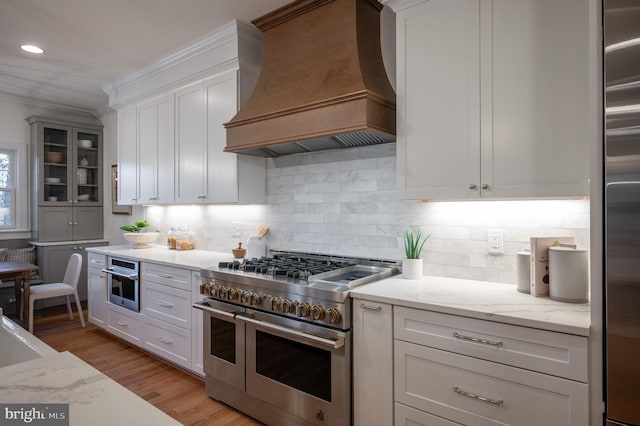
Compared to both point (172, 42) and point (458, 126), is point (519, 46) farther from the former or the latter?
point (172, 42)

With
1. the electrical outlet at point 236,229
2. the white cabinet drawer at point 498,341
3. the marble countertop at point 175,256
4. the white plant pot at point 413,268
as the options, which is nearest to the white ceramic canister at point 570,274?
the white cabinet drawer at point 498,341

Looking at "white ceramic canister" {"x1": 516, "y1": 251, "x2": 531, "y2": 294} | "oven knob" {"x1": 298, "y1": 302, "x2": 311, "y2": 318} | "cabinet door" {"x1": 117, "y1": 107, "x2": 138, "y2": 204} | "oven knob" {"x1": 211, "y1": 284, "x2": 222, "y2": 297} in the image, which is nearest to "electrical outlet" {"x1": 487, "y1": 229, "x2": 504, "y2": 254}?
"white ceramic canister" {"x1": 516, "y1": 251, "x2": 531, "y2": 294}

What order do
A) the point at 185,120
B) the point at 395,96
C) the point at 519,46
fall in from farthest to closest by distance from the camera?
the point at 185,120 → the point at 395,96 → the point at 519,46

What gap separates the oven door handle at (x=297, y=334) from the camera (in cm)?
199

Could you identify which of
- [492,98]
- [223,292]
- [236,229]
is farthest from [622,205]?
[236,229]

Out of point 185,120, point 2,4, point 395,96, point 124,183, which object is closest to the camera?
point 395,96

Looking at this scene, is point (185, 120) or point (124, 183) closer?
point (185, 120)

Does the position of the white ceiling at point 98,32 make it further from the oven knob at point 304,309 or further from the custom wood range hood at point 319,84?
the oven knob at point 304,309

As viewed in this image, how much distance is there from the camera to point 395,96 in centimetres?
243

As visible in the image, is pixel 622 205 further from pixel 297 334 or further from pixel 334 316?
pixel 297 334

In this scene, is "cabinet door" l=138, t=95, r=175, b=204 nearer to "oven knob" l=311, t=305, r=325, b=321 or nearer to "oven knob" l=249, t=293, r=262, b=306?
"oven knob" l=249, t=293, r=262, b=306

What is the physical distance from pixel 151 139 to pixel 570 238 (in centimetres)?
370

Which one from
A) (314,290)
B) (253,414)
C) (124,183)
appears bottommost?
(253,414)

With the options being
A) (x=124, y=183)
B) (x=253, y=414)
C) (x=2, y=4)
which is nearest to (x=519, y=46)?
(x=253, y=414)
